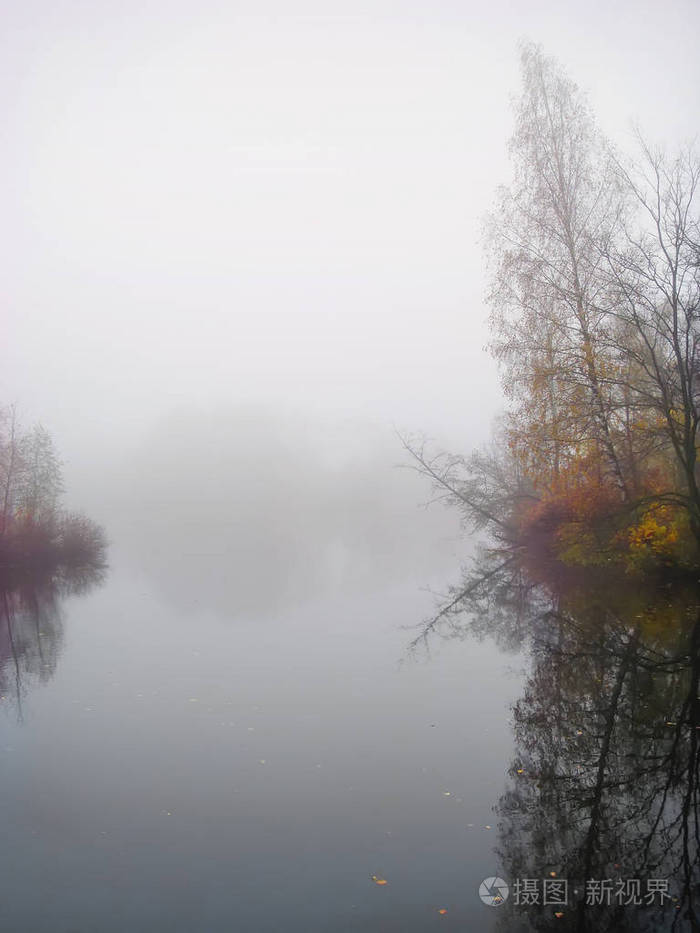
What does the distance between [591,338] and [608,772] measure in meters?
13.6

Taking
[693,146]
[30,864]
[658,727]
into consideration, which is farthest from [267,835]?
[693,146]

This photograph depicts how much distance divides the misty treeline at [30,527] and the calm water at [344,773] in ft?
76.2

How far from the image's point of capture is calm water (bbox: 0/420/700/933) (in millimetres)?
4570

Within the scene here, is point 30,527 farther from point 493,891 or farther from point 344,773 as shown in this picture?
point 493,891

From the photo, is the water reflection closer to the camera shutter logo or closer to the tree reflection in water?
the camera shutter logo

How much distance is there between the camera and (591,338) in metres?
17.0

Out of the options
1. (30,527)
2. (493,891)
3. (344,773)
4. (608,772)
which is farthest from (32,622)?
(30,527)

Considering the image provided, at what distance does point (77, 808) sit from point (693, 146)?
21.0 m

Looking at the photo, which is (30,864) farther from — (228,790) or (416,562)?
(416,562)

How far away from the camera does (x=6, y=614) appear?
2036 centimetres

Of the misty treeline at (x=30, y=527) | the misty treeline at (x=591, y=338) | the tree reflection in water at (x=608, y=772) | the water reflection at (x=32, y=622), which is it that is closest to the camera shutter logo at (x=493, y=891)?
the tree reflection in water at (x=608, y=772)

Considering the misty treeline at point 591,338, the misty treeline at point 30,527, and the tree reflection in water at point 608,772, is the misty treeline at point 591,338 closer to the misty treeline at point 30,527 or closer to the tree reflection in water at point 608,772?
the tree reflection in water at point 608,772

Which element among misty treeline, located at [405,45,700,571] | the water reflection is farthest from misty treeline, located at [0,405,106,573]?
misty treeline, located at [405,45,700,571]

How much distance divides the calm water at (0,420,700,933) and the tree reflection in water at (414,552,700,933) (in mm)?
27
